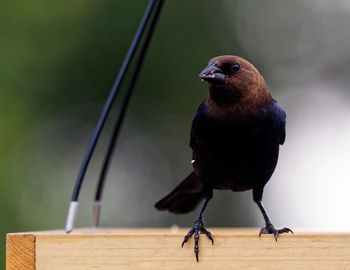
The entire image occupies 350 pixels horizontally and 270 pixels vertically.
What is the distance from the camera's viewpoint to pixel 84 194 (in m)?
7.43

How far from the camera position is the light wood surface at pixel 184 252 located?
254 cm

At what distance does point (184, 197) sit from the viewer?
12.1ft

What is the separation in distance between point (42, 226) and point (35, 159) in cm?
76

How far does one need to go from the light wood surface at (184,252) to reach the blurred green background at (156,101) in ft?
11.5

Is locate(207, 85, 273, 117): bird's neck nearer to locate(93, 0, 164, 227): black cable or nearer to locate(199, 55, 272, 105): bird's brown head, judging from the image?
locate(199, 55, 272, 105): bird's brown head

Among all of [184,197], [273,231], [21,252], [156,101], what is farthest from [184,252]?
[156,101]

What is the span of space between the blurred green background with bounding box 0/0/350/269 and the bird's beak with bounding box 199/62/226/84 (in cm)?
329

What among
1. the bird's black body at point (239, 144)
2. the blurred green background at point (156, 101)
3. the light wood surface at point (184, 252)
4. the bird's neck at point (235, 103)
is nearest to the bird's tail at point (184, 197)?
the bird's black body at point (239, 144)

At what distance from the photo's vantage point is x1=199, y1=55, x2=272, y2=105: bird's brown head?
3004mm

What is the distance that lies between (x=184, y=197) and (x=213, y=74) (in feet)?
2.94

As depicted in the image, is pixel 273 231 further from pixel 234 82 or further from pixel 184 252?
pixel 234 82

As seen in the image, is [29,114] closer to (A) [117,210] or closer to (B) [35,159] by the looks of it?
(B) [35,159]

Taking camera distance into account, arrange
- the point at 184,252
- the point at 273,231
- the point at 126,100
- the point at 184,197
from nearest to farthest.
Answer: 1. the point at 184,252
2. the point at 273,231
3. the point at 126,100
4. the point at 184,197

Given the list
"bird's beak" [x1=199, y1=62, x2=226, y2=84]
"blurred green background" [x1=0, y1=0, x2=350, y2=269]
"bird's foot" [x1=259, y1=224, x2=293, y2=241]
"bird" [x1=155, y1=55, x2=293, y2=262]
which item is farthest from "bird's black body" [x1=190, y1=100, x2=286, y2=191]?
"blurred green background" [x1=0, y1=0, x2=350, y2=269]
